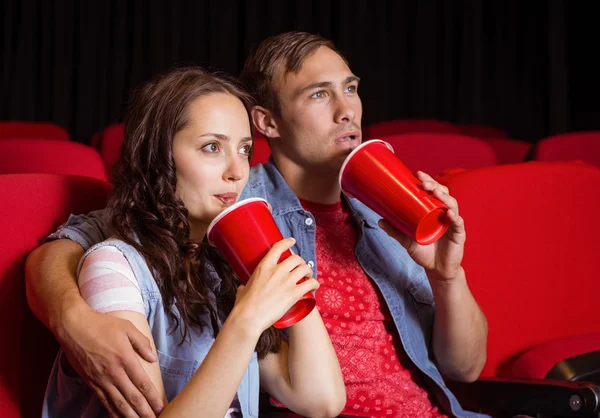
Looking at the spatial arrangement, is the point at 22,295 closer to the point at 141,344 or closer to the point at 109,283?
the point at 109,283

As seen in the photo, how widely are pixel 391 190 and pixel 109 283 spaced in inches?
20.0

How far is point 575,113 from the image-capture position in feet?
19.3

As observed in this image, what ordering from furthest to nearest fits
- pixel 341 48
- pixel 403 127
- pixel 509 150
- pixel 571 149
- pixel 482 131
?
pixel 341 48, pixel 482 131, pixel 403 127, pixel 509 150, pixel 571 149

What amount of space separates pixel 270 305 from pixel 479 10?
5483 millimetres

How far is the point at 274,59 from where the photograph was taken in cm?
193

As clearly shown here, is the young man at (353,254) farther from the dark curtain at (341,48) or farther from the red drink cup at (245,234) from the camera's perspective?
the dark curtain at (341,48)

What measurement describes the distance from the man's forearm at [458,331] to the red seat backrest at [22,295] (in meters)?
0.77

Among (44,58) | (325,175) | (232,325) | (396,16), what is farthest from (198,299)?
(396,16)

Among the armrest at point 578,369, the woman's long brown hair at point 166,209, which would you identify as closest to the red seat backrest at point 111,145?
the woman's long brown hair at point 166,209

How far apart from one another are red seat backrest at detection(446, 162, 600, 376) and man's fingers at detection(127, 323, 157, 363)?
36.9 inches

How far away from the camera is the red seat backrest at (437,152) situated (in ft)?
9.46

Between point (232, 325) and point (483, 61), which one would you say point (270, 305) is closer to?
point (232, 325)

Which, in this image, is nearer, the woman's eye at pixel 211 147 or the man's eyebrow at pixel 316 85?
the woman's eye at pixel 211 147

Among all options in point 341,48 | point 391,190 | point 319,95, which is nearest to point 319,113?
point 319,95
